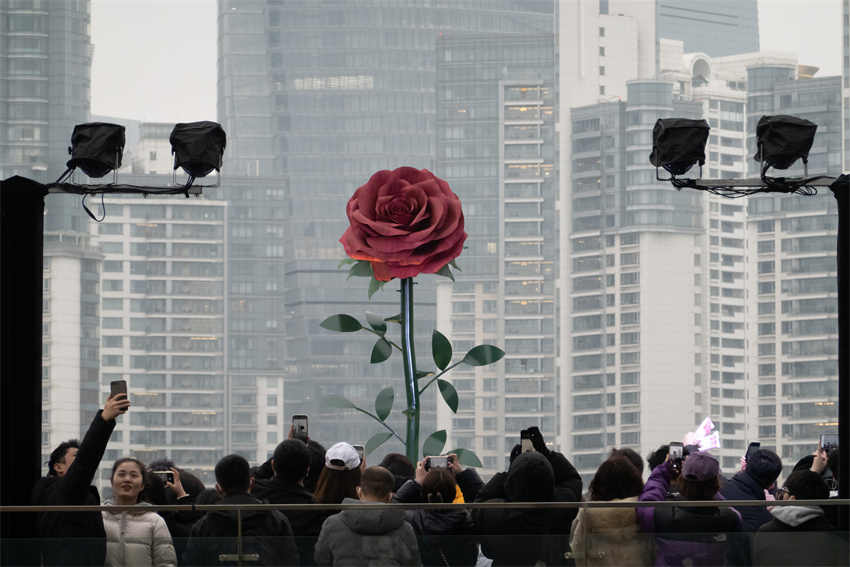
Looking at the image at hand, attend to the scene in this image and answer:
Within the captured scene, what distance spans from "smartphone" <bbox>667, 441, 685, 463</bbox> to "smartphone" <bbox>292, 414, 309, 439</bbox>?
111cm

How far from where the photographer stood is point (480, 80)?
42438mm

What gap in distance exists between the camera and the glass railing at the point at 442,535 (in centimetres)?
251

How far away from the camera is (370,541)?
2533mm

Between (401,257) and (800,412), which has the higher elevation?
(401,257)

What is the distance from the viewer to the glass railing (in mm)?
2510

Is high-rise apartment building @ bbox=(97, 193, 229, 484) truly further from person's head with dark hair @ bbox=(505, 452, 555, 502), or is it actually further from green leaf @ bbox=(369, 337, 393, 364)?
person's head with dark hair @ bbox=(505, 452, 555, 502)

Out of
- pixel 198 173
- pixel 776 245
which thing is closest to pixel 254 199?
pixel 776 245

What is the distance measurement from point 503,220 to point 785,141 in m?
39.0

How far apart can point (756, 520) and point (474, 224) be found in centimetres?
4069

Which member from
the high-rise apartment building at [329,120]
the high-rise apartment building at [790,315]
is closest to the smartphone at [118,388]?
the high-rise apartment building at [329,120]

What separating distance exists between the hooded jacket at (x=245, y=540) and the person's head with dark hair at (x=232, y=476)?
0.76ft

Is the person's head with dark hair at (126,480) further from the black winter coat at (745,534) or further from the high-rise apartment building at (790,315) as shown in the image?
the high-rise apartment building at (790,315)

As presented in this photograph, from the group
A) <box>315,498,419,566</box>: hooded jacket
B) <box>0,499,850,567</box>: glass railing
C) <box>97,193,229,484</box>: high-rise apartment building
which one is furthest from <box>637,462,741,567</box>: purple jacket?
<box>97,193,229,484</box>: high-rise apartment building

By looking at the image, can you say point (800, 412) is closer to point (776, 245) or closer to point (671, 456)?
point (776, 245)
